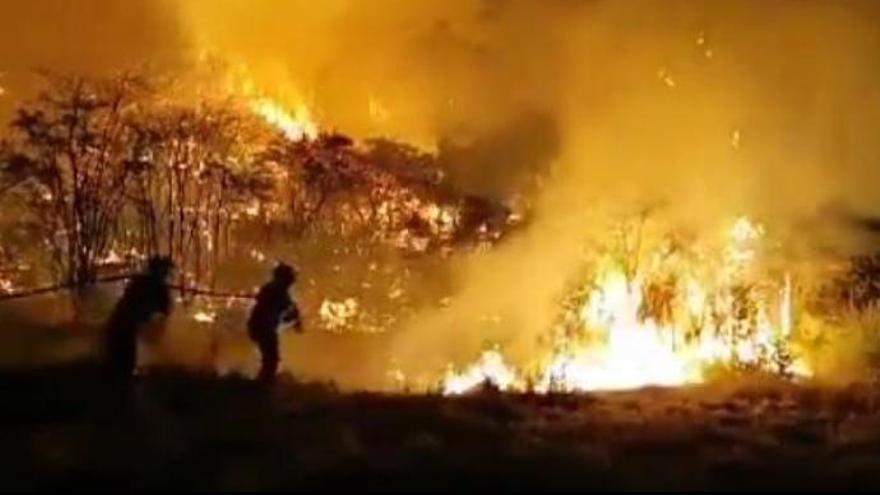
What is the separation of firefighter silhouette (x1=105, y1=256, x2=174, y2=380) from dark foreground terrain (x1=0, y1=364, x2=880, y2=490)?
9.4 inches

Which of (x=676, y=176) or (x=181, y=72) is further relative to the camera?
(x=181, y=72)

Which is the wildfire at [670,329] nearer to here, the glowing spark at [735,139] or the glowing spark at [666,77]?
the glowing spark at [735,139]

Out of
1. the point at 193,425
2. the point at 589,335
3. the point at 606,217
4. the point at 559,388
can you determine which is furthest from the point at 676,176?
the point at 193,425

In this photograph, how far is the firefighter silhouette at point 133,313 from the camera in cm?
1502

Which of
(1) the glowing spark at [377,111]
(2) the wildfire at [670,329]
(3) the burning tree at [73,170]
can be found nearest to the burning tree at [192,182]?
(3) the burning tree at [73,170]

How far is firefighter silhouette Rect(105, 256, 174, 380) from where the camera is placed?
49.3 ft

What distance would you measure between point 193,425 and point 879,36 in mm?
14572

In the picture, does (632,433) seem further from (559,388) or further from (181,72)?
(181,72)

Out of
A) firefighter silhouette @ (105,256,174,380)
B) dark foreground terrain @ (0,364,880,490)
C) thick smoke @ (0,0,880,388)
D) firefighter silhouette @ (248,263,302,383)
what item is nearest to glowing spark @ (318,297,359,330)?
thick smoke @ (0,0,880,388)

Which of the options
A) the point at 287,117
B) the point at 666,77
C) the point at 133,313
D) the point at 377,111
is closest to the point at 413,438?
the point at 133,313

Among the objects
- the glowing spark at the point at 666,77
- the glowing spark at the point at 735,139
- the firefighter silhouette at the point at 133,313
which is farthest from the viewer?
the glowing spark at the point at 666,77

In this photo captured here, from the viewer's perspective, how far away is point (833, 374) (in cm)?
1939

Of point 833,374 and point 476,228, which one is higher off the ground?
point 476,228

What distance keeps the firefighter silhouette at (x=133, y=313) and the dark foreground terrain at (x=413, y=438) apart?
0.24 m
